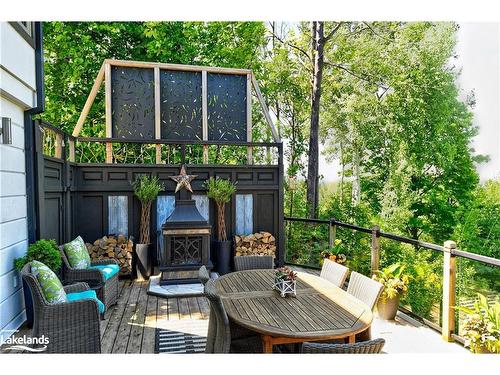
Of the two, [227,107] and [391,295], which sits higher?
[227,107]

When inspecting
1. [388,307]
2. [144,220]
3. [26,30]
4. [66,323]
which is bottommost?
[388,307]

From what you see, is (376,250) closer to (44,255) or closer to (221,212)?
(221,212)

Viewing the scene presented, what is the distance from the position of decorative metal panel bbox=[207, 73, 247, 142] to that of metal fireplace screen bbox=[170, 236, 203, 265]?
71.5 inches

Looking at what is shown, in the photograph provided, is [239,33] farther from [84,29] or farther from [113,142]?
[113,142]

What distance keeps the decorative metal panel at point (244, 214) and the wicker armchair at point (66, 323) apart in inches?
129

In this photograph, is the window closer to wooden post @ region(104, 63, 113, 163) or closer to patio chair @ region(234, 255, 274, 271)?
wooden post @ region(104, 63, 113, 163)

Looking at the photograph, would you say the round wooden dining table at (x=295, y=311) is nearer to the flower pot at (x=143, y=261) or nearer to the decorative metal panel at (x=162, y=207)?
the flower pot at (x=143, y=261)

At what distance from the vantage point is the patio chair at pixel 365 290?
2.22 m

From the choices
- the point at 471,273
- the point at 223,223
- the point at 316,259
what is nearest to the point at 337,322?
the point at 223,223

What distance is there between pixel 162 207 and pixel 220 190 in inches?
38.1

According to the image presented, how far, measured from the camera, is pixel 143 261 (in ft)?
17.2

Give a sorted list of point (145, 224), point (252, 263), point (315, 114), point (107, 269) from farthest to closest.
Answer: point (315, 114), point (145, 224), point (107, 269), point (252, 263)

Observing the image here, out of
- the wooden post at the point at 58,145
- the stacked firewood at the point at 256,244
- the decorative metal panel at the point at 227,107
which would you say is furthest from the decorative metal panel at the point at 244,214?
the wooden post at the point at 58,145

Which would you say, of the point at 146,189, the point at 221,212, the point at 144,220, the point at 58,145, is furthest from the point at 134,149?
the point at 221,212
